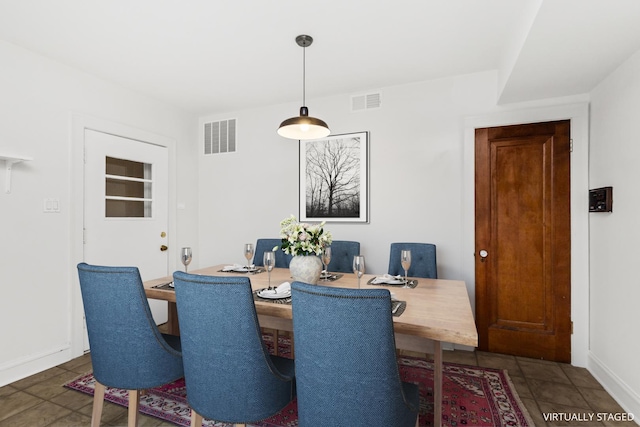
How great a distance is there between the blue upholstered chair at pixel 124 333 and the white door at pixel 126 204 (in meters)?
1.74

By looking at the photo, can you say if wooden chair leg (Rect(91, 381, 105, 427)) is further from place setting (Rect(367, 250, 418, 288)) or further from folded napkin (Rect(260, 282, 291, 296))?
Answer: place setting (Rect(367, 250, 418, 288))

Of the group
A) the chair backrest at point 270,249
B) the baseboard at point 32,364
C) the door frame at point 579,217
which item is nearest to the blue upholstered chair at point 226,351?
the chair backrest at point 270,249

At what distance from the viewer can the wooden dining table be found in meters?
1.36

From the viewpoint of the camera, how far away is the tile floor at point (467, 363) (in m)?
2.01

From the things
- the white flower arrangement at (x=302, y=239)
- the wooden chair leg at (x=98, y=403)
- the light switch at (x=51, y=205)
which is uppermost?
the light switch at (x=51, y=205)

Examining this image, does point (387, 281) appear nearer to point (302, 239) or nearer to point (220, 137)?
point (302, 239)

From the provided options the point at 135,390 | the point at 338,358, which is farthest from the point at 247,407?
the point at 135,390


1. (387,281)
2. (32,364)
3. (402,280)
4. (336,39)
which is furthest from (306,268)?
(32,364)

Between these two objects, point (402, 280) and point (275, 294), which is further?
point (402, 280)

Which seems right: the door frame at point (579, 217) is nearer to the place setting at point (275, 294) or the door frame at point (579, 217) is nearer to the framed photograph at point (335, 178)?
the framed photograph at point (335, 178)

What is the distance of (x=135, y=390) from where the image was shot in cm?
168

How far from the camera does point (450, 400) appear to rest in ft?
7.22

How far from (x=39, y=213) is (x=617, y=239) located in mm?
4312

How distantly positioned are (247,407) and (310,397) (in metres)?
0.32
